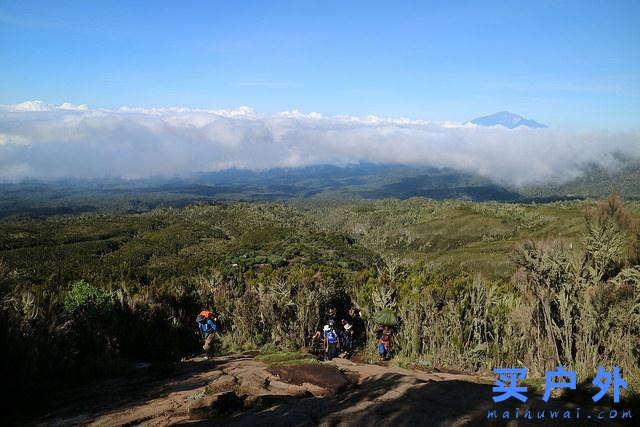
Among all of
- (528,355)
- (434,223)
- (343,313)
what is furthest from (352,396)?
(434,223)

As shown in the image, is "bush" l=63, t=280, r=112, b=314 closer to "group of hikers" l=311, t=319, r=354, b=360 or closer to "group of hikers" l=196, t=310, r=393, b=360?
"group of hikers" l=196, t=310, r=393, b=360

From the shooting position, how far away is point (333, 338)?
44.7ft

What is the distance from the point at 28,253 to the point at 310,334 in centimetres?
9640

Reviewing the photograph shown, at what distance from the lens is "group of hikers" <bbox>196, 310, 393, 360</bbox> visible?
1369 cm

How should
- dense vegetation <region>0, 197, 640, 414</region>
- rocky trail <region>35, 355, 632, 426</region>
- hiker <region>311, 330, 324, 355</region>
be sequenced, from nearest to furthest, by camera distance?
1. rocky trail <region>35, 355, 632, 426</region>
2. dense vegetation <region>0, 197, 640, 414</region>
3. hiker <region>311, 330, 324, 355</region>

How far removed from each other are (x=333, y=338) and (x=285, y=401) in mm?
5942

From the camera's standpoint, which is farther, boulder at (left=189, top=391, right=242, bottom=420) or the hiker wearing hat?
the hiker wearing hat

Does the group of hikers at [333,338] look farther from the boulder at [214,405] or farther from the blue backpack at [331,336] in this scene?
the boulder at [214,405]

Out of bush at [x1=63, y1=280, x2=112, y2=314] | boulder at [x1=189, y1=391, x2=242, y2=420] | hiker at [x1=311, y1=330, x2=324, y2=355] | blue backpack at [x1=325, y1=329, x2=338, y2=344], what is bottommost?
hiker at [x1=311, y1=330, x2=324, y2=355]

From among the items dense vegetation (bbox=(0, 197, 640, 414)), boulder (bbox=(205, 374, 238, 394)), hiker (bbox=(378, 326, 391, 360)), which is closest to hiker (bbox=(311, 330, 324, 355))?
dense vegetation (bbox=(0, 197, 640, 414))

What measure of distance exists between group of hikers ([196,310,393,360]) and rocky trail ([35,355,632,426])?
301cm

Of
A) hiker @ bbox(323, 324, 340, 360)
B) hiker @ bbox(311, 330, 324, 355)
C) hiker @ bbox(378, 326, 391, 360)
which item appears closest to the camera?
hiker @ bbox(323, 324, 340, 360)

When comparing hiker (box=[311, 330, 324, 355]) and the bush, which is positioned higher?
the bush

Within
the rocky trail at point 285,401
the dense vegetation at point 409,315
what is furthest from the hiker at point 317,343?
the rocky trail at point 285,401
